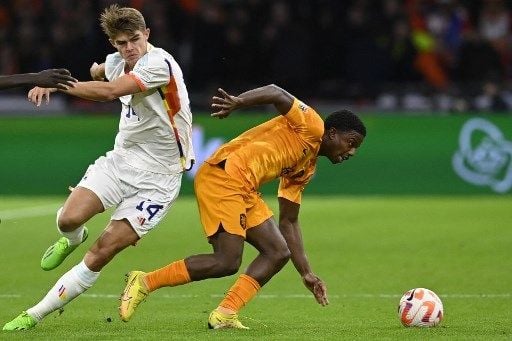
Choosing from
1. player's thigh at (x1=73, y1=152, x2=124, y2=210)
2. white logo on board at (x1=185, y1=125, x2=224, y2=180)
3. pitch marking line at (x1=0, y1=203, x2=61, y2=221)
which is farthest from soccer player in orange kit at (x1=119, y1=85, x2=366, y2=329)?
white logo on board at (x1=185, y1=125, x2=224, y2=180)

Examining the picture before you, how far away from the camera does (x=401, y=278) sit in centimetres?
1166

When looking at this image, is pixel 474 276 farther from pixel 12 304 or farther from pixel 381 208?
pixel 381 208

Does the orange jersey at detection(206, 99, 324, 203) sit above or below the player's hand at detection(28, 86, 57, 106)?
below

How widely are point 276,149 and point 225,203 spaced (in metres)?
0.53

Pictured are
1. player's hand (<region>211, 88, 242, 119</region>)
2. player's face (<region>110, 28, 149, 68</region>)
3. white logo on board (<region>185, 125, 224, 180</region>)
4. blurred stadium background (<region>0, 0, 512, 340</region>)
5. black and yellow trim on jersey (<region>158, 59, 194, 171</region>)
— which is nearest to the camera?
player's hand (<region>211, 88, 242, 119</region>)

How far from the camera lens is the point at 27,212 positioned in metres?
17.0

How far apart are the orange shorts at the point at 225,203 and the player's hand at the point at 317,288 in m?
0.53

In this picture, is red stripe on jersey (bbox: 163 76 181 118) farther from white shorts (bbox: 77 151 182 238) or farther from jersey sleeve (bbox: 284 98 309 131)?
jersey sleeve (bbox: 284 98 309 131)

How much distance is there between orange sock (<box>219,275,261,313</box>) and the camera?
328 inches

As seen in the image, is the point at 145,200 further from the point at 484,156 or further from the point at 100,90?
the point at 484,156

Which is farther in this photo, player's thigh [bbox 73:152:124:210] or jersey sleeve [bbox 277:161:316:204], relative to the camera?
jersey sleeve [bbox 277:161:316:204]

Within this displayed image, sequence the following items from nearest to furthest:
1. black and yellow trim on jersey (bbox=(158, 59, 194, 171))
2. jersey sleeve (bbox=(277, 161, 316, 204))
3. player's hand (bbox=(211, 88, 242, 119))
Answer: player's hand (bbox=(211, 88, 242, 119)) < black and yellow trim on jersey (bbox=(158, 59, 194, 171)) < jersey sleeve (bbox=(277, 161, 316, 204))

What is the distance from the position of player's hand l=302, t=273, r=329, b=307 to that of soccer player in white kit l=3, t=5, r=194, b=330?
111 cm

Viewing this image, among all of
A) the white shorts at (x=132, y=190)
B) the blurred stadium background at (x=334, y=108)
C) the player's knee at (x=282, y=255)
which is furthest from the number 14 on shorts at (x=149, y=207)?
the blurred stadium background at (x=334, y=108)
